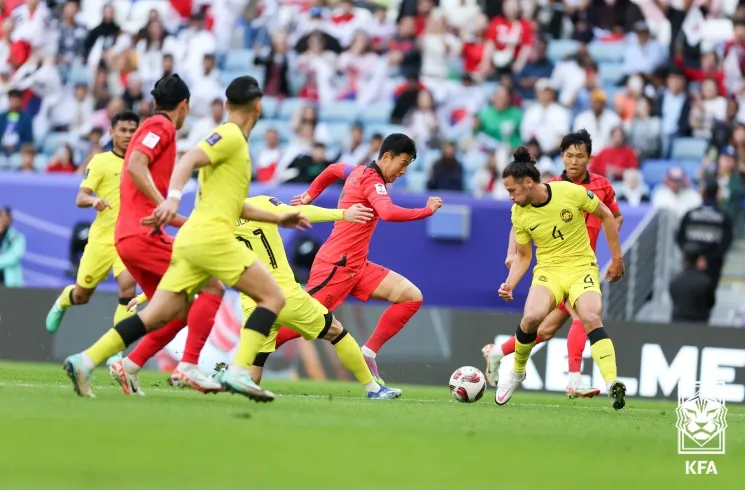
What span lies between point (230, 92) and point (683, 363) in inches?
396

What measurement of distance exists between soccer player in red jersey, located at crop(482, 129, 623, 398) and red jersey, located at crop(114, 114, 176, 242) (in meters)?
4.11

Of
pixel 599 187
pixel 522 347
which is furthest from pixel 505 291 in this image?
pixel 599 187

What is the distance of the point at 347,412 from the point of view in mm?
10414

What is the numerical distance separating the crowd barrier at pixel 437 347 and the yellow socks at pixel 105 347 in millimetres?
8199

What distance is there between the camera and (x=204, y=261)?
Answer: 9.76 meters

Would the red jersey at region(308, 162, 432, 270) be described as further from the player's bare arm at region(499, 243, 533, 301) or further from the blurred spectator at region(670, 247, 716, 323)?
the blurred spectator at region(670, 247, 716, 323)

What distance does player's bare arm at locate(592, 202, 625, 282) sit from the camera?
1280 cm

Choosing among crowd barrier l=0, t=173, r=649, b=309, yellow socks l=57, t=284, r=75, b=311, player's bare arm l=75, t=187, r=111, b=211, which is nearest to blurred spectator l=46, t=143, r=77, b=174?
crowd barrier l=0, t=173, r=649, b=309

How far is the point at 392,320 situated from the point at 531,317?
174 cm

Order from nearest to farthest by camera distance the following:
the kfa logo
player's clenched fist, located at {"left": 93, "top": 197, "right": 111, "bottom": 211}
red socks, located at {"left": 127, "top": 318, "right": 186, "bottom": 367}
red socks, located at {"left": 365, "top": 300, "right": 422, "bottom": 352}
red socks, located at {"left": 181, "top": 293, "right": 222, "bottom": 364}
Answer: the kfa logo → red socks, located at {"left": 127, "top": 318, "right": 186, "bottom": 367} → red socks, located at {"left": 181, "top": 293, "right": 222, "bottom": 364} → player's clenched fist, located at {"left": 93, "top": 197, "right": 111, "bottom": 211} → red socks, located at {"left": 365, "top": 300, "right": 422, "bottom": 352}

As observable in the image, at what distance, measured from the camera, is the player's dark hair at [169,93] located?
10.5m

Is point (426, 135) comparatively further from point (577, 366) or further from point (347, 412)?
point (347, 412)

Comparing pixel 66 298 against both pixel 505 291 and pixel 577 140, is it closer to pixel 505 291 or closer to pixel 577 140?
pixel 505 291

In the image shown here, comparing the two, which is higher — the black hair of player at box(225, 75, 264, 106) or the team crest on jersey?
the black hair of player at box(225, 75, 264, 106)
